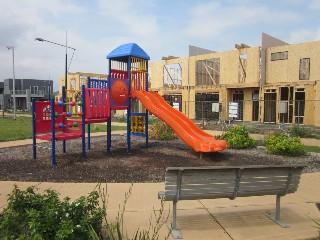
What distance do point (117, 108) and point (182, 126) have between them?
2.50 metres

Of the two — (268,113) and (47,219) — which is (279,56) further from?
(47,219)

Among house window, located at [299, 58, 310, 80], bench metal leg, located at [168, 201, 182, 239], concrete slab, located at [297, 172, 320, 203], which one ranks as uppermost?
house window, located at [299, 58, 310, 80]

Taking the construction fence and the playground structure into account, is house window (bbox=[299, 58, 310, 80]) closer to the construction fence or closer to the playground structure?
the construction fence

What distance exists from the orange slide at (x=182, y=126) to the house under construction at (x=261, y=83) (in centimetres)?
1032

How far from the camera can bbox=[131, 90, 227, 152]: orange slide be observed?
9.39m

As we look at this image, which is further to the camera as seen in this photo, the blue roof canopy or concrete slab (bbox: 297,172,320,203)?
the blue roof canopy

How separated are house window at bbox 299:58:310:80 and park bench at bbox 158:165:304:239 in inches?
867

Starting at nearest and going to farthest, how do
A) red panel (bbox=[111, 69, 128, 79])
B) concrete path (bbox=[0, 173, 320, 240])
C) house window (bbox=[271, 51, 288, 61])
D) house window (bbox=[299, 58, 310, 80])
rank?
concrete path (bbox=[0, 173, 320, 240]), red panel (bbox=[111, 69, 128, 79]), house window (bbox=[299, 58, 310, 80]), house window (bbox=[271, 51, 288, 61])

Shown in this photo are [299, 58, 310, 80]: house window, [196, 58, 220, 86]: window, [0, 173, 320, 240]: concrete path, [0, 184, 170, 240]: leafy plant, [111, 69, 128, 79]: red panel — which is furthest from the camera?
[196, 58, 220, 86]: window

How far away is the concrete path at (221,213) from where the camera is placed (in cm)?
402

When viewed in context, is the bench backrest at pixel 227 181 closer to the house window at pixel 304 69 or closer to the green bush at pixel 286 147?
the green bush at pixel 286 147

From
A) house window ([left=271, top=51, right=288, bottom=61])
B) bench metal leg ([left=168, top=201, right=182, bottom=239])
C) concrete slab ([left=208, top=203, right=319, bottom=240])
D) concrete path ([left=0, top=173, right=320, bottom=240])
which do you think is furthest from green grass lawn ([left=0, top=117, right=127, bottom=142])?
house window ([left=271, top=51, right=288, bottom=61])

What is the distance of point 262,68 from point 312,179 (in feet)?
65.7

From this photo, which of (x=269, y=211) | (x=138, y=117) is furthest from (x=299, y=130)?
(x=269, y=211)
